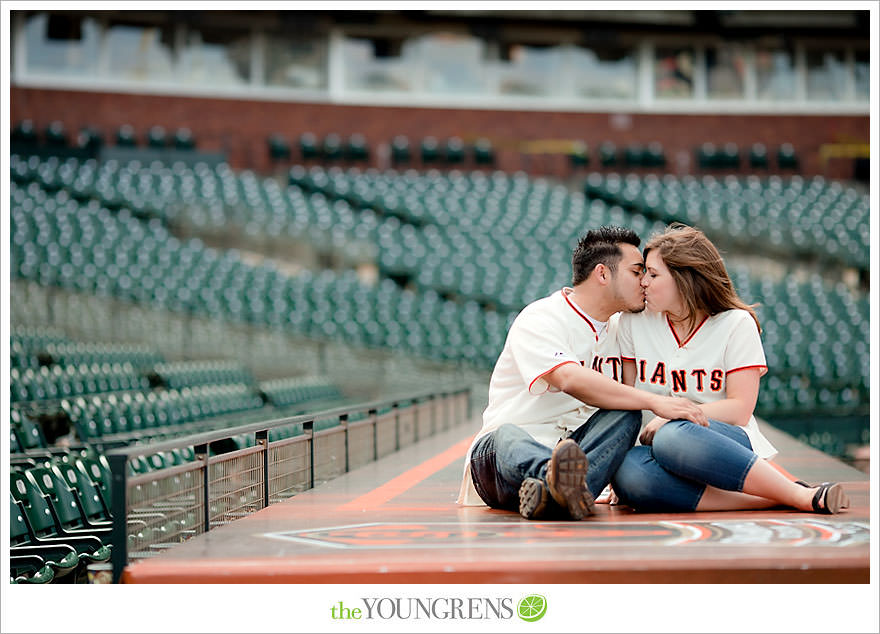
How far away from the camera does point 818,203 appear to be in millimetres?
19906

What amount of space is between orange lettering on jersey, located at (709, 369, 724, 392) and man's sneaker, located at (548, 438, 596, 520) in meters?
0.64

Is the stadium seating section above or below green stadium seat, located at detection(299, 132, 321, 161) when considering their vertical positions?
below

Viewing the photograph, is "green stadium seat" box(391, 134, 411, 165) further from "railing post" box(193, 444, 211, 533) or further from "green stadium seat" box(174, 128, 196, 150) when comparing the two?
"railing post" box(193, 444, 211, 533)

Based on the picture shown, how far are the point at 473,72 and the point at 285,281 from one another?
10765 mm

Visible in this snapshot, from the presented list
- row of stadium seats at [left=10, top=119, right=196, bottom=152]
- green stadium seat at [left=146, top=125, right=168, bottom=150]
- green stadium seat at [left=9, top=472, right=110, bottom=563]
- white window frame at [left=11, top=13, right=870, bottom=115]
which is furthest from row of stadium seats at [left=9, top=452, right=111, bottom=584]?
white window frame at [left=11, top=13, right=870, bottom=115]

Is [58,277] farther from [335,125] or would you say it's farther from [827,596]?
[827,596]

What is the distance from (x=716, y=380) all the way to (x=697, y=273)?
40cm

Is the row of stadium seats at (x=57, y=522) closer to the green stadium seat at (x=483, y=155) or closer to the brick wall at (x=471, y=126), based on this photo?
the brick wall at (x=471, y=126)

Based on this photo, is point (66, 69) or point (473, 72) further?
point (473, 72)

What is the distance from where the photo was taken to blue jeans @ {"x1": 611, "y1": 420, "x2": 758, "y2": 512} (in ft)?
10.8

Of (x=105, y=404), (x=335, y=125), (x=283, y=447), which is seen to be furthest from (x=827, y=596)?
(x=335, y=125)

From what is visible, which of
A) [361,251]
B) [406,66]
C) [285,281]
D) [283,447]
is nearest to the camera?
[283,447]

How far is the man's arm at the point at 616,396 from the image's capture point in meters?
3.36

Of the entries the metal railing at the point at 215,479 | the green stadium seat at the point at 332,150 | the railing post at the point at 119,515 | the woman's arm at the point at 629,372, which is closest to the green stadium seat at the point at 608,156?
the green stadium seat at the point at 332,150
